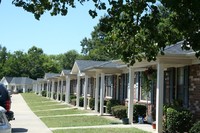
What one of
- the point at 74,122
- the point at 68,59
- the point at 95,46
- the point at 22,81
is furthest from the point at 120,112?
the point at 68,59

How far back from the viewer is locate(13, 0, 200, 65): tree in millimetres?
6559

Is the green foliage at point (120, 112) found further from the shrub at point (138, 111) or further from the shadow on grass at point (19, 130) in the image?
the shadow on grass at point (19, 130)

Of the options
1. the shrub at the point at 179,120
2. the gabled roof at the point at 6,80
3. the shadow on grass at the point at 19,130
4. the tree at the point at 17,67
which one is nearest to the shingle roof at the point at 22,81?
the gabled roof at the point at 6,80

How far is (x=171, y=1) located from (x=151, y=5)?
0.75 meters

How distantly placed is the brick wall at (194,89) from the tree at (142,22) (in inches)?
315

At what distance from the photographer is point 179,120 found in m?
15.2

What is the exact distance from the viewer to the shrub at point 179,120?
49.9 feet

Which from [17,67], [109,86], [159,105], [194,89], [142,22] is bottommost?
[159,105]

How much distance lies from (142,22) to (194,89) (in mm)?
9691

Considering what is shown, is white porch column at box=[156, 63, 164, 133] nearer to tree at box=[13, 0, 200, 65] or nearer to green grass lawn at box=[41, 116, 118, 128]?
green grass lawn at box=[41, 116, 118, 128]

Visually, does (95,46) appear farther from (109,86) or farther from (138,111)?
(138,111)

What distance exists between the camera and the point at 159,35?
7.61m

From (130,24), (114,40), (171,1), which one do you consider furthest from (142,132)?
(171,1)

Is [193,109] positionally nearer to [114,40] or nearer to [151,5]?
[114,40]
